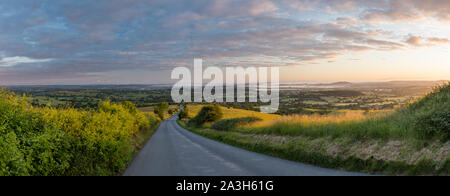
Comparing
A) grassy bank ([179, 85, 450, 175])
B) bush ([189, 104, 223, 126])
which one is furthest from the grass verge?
bush ([189, 104, 223, 126])

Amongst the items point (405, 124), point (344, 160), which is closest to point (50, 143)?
point (344, 160)

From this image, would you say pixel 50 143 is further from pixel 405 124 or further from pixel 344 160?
pixel 405 124

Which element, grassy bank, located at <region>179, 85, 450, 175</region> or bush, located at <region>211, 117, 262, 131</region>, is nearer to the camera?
grassy bank, located at <region>179, 85, 450, 175</region>

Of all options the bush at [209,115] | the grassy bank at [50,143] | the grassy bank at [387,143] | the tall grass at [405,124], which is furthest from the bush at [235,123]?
the grassy bank at [50,143]

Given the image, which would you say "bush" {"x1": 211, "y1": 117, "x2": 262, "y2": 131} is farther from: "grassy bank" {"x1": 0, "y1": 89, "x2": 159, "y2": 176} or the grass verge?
"grassy bank" {"x1": 0, "y1": 89, "x2": 159, "y2": 176}

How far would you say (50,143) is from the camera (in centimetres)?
785

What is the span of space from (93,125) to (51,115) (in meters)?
2.45

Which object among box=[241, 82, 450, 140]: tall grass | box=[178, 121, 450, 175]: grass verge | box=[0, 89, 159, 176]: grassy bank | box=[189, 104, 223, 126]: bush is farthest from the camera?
box=[189, 104, 223, 126]: bush

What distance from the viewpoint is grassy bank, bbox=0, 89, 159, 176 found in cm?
668

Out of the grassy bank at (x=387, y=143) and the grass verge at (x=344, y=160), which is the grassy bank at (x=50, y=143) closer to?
the grass verge at (x=344, y=160)

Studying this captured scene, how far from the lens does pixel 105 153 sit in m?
11.3

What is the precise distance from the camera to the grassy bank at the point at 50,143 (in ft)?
21.9
